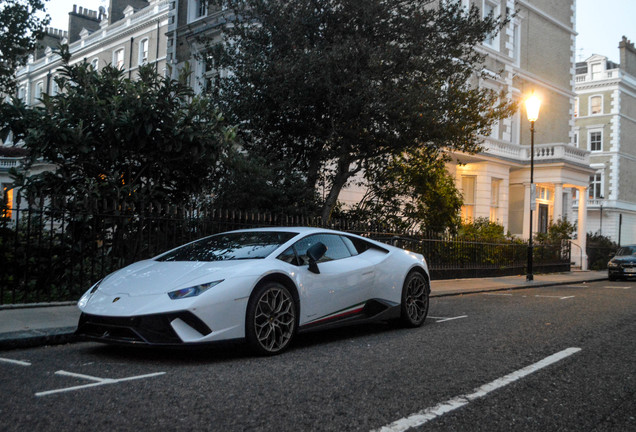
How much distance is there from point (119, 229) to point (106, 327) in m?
4.55

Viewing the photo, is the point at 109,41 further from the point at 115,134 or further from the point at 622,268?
the point at 115,134

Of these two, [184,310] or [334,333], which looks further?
[334,333]

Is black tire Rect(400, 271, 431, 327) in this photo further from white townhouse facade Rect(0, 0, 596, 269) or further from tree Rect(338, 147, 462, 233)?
white townhouse facade Rect(0, 0, 596, 269)

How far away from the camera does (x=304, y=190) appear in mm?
14477

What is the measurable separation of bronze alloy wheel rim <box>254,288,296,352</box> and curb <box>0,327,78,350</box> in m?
2.23

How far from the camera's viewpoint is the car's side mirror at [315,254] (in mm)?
6508

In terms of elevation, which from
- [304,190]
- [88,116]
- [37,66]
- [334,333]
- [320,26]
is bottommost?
[334,333]

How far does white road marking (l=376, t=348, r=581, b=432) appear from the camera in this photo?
379cm

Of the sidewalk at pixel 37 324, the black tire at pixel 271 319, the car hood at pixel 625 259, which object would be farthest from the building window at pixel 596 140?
the black tire at pixel 271 319

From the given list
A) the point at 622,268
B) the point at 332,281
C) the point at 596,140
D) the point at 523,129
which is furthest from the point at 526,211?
the point at 596,140

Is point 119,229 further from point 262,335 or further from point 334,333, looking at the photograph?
point 262,335

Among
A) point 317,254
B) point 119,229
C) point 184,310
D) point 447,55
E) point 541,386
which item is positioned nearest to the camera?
point 541,386

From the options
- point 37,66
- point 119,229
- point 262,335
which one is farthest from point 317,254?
point 37,66

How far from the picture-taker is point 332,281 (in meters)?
6.85
